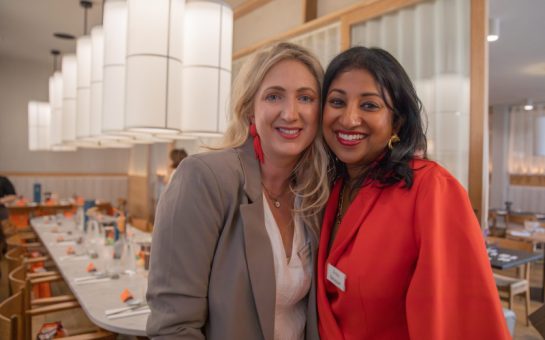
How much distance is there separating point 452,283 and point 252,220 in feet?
1.88

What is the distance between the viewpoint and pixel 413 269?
1082 mm

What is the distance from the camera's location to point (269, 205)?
1.37 meters

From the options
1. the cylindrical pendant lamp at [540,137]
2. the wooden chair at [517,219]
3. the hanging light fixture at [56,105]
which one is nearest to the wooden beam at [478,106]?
the hanging light fixture at [56,105]

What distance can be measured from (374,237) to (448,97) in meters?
1.95

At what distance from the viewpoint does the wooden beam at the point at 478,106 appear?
2.49 m

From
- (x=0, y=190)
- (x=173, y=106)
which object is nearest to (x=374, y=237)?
(x=173, y=106)

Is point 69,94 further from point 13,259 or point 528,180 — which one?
point 528,180

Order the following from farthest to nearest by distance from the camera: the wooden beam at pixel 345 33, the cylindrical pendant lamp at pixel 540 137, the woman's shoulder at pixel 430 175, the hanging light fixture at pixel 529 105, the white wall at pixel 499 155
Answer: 1. the white wall at pixel 499 155
2. the hanging light fixture at pixel 529 105
3. the cylindrical pendant lamp at pixel 540 137
4. the wooden beam at pixel 345 33
5. the woman's shoulder at pixel 430 175

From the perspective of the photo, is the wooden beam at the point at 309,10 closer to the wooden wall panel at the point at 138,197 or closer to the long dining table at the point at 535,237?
the long dining table at the point at 535,237

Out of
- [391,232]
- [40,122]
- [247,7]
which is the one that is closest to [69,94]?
[247,7]

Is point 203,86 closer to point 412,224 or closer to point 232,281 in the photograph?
point 232,281

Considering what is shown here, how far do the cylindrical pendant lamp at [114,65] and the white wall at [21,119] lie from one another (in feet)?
25.5

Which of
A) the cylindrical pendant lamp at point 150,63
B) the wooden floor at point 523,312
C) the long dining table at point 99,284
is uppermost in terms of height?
the cylindrical pendant lamp at point 150,63

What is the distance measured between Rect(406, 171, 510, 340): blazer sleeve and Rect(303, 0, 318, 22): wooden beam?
3.13 m
